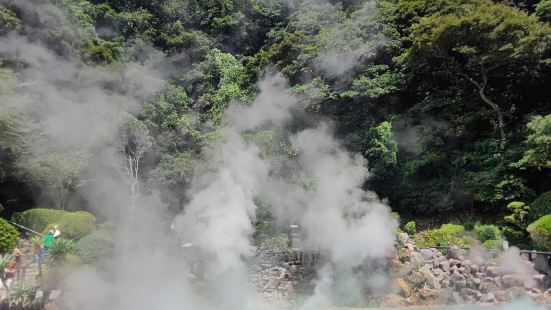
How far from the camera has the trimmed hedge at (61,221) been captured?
518 inches

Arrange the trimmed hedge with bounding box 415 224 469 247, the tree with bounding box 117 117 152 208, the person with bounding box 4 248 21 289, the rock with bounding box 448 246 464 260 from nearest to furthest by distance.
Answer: the person with bounding box 4 248 21 289 < the rock with bounding box 448 246 464 260 < the trimmed hedge with bounding box 415 224 469 247 < the tree with bounding box 117 117 152 208

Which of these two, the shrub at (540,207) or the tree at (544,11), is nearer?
the shrub at (540,207)

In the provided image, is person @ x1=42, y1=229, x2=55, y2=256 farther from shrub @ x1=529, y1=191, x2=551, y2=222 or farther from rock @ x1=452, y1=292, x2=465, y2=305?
shrub @ x1=529, y1=191, x2=551, y2=222

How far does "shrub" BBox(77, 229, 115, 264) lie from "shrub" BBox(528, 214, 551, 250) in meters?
9.22

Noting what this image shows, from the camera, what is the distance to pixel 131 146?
59.5 ft

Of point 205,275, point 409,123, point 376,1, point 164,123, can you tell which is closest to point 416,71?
point 409,123

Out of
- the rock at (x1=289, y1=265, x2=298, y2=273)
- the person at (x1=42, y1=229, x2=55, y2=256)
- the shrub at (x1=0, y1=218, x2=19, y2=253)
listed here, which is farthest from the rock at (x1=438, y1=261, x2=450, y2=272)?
the shrub at (x1=0, y1=218, x2=19, y2=253)

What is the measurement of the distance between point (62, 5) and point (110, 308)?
15317 millimetres

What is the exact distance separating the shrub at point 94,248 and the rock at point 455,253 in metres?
7.52

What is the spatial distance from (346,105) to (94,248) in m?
10.1

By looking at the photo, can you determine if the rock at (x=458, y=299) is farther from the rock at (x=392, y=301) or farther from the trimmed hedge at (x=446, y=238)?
the trimmed hedge at (x=446, y=238)

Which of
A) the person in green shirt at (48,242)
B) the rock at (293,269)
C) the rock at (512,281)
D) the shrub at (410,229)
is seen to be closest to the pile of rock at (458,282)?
the rock at (512,281)

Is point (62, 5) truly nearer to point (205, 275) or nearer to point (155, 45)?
point (155, 45)

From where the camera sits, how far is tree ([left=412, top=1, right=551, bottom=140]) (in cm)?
1436
